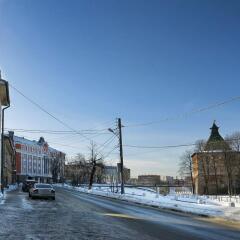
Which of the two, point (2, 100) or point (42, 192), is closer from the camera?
point (42, 192)

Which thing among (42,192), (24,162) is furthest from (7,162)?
(42,192)

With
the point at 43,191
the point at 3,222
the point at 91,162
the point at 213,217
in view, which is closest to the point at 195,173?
the point at 91,162

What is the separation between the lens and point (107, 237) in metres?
15.0

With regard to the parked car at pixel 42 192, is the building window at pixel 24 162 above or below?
above

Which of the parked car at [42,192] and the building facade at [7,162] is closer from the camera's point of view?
the parked car at [42,192]

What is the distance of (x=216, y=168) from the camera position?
396 ft

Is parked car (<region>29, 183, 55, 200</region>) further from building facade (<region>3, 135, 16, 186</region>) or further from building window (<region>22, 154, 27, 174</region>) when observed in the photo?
building window (<region>22, 154, 27, 174</region>)

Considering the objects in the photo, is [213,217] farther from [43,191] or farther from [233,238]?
[43,191]

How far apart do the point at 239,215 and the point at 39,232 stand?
11967mm

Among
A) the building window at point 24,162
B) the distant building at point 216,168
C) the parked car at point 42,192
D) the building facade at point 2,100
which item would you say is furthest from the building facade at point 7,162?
the building window at point 24,162

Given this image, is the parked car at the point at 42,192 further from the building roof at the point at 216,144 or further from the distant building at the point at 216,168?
the building roof at the point at 216,144

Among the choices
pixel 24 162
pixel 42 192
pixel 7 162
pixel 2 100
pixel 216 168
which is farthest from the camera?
pixel 24 162

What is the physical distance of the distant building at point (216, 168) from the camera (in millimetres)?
104312

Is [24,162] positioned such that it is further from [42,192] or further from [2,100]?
[42,192]
